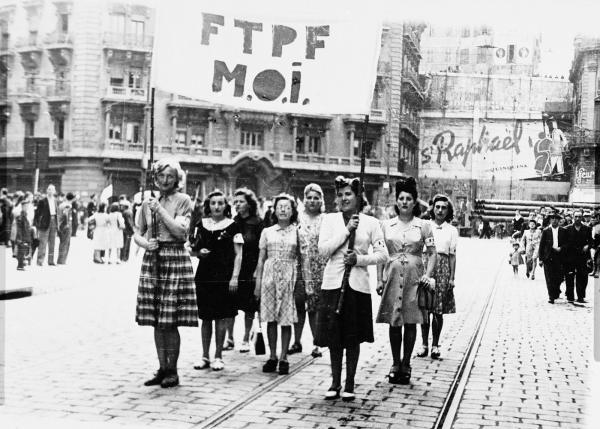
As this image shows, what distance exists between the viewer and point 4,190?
19125 millimetres

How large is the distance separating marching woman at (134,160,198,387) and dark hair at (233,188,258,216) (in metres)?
1.32

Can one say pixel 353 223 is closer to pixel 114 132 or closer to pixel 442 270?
pixel 114 132

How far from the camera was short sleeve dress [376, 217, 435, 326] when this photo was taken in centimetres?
733

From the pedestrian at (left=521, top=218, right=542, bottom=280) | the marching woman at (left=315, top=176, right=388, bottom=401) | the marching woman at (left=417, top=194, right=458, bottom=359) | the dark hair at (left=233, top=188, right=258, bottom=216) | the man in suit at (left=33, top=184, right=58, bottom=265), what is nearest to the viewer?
the marching woman at (left=315, top=176, right=388, bottom=401)

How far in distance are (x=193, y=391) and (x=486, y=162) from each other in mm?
3124

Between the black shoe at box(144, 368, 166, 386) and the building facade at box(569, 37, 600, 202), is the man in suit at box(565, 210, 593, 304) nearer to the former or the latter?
the building facade at box(569, 37, 600, 202)

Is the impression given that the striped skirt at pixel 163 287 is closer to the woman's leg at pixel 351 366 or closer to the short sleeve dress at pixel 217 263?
the short sleeve dress at pixel 217 263

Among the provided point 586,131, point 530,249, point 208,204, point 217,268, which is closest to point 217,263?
point 217,268

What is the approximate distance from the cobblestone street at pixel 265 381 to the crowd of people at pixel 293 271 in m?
0.27

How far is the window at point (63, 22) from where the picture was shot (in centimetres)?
715

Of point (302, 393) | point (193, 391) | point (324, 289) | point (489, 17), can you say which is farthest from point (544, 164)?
point (193, 391)

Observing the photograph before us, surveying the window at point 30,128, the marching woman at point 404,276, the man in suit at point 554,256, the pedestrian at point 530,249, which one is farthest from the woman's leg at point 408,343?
the pedestrian at point 530,249

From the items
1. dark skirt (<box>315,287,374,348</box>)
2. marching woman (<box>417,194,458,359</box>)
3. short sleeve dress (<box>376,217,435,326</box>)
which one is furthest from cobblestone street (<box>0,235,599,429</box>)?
short sleeve dress (<box>376,217,435,326</box>)

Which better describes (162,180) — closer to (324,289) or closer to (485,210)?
(324,289)
